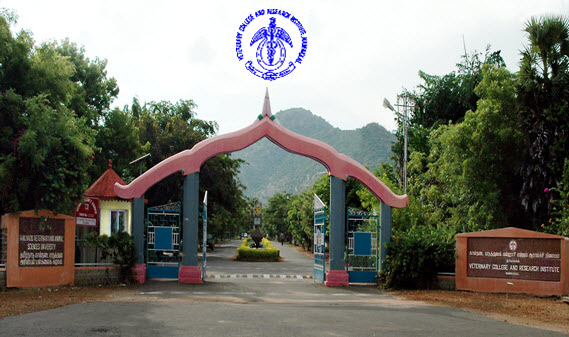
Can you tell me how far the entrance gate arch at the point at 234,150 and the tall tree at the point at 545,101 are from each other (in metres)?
4.82

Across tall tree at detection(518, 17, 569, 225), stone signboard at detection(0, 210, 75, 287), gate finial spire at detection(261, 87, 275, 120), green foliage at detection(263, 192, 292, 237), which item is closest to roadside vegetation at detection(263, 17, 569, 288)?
tall tree at detection(518, 17, 569, 225)

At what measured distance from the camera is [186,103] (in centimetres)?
4094

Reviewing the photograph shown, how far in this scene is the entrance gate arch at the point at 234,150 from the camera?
56.7 feet

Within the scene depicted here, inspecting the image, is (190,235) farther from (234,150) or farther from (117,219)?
(117,219)

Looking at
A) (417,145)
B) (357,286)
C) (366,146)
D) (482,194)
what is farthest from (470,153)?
(366,146)

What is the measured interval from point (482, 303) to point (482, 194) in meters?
7.75

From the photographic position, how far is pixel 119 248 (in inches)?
660

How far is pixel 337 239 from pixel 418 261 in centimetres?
263

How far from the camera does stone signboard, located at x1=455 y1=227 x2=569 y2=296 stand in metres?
15.3

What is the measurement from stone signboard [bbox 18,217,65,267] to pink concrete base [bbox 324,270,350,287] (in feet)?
26.0

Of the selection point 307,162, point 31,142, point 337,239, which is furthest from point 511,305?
point 307,162

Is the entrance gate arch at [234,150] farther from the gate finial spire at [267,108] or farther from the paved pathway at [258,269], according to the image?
the paved pathway at [258,269]

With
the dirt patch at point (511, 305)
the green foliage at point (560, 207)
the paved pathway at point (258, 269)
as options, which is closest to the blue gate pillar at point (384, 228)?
the dirt patch at point (511, 305)

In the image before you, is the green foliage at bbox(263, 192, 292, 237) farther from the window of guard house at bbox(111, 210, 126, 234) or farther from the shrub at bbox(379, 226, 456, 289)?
the shrub at bbox(379, 226, 456, 289)
